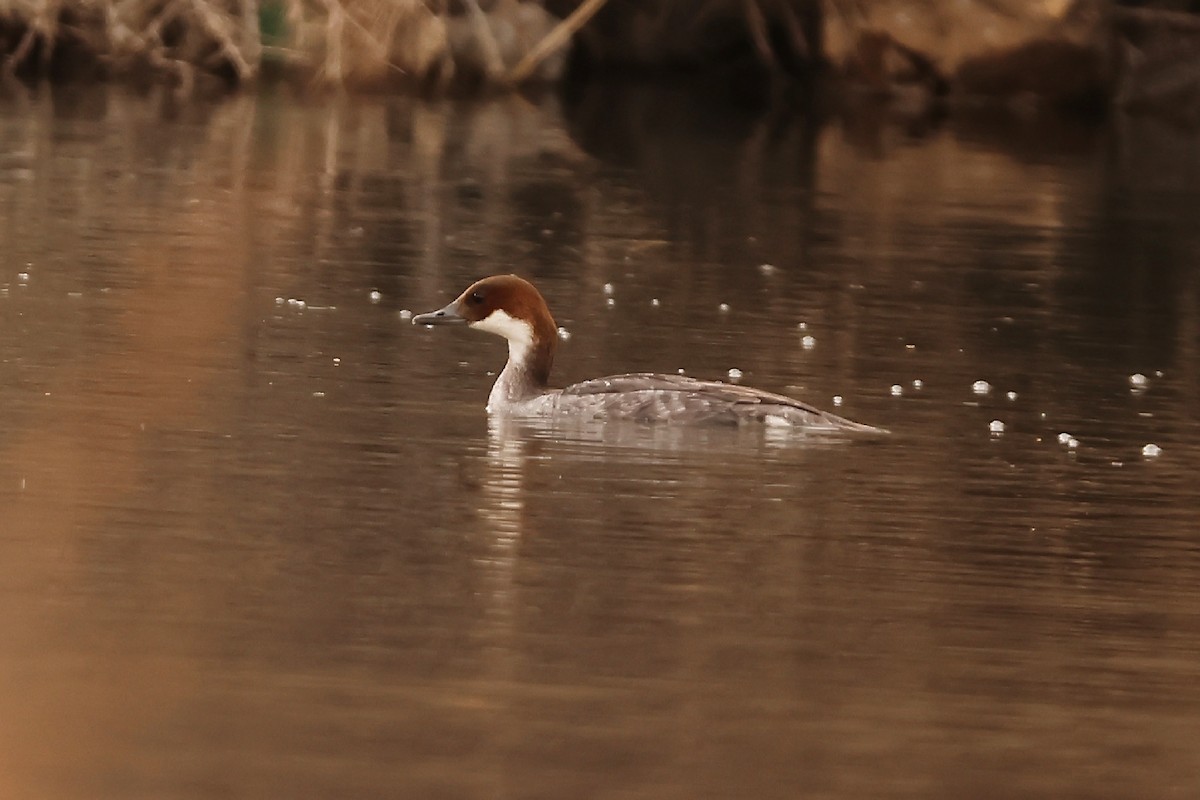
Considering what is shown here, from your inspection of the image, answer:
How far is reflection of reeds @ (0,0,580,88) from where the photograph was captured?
103 feet

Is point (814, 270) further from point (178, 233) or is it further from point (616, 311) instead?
point (178, 233)

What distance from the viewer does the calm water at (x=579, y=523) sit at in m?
6.56

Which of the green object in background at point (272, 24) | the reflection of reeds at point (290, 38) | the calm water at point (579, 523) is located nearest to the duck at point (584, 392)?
the calm water at point (579, 523)

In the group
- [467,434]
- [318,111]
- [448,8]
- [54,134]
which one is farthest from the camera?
[448,8]

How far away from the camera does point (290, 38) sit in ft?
110

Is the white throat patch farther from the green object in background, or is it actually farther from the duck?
→ the green object in background

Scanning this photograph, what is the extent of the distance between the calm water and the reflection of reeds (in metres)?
12.3

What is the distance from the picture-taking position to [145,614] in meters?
7.55

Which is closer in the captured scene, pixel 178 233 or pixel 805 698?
pixel 805 698

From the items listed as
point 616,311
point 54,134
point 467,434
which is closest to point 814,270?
point 616,311

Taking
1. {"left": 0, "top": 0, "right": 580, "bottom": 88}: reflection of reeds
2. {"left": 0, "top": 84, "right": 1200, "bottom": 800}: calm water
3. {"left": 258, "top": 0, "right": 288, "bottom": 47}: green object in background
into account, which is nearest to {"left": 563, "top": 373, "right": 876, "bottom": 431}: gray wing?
{"left": 0, "top": 84, "right": 1200, "bottom": 800}: calm water

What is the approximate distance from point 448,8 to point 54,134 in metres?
10.8

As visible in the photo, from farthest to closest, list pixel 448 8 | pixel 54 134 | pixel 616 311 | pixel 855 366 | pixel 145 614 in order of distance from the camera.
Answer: pixel 448 8 → pixel 54 134 → pixel 616 311 → pixel 855 366 → pixel 145 614

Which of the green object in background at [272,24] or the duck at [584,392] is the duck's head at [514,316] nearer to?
the duck at [584,392]
